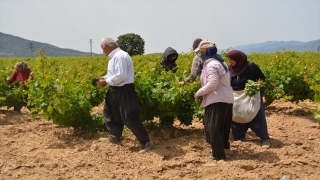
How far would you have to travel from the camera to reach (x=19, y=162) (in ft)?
16.3

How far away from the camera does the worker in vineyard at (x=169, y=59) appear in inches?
282

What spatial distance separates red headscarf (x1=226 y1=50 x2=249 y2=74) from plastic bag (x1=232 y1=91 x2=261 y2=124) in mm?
355

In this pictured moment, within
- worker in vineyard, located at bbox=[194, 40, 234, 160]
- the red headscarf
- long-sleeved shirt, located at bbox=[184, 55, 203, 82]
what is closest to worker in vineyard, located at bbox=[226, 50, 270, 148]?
the red headscarf

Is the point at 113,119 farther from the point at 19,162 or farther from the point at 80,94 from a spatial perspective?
the point at 19,162

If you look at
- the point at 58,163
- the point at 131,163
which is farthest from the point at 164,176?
the point at 58,163

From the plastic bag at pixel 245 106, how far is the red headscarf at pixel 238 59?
355mm

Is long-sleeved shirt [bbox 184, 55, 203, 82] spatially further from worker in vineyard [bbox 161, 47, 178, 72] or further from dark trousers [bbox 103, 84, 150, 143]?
worker in vineyard [bbox 161, 47, 178, 72]

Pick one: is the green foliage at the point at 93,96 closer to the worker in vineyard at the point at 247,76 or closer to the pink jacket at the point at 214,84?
the worker in vineyard at the point at 247,76

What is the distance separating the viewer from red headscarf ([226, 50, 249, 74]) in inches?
215

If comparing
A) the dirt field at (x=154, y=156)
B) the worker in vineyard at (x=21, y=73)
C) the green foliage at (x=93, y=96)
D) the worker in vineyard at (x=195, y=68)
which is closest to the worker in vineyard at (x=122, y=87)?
the dirt field at (x=154, y=156)

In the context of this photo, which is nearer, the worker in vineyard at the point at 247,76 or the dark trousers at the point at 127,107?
the dark trousers at the point at 127,107

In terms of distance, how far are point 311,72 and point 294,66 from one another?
56 cm

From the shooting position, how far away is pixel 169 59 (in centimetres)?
726

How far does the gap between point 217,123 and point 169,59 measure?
271 cm
